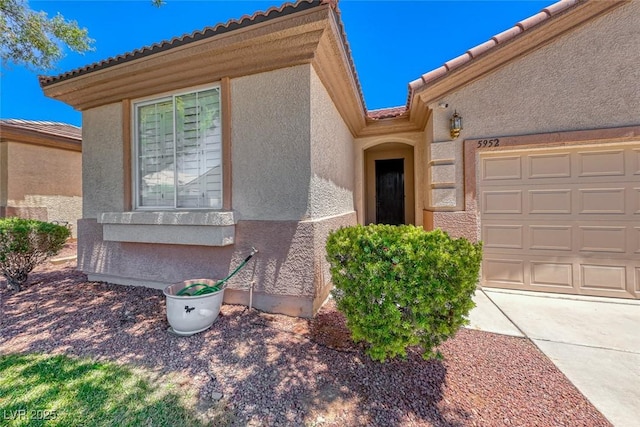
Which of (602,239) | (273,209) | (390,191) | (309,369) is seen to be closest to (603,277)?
(602,239)

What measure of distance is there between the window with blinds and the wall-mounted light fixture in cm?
471

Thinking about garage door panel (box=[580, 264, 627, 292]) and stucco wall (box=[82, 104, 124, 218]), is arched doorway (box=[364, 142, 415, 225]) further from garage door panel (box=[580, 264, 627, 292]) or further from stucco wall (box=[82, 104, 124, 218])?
stucco wall (box=[82, 104, 124, 218])

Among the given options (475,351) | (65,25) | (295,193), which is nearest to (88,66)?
(65,25)

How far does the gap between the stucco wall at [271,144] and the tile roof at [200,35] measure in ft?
2.32

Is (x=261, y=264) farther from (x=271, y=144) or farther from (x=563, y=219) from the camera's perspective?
(x=563, y=219)

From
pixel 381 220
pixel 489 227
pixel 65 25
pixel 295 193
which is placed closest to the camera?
pixel 295 193

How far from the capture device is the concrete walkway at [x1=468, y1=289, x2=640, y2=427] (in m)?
2.51

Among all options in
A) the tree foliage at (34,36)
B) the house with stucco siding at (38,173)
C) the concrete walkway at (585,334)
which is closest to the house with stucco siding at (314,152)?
the concrete walkway at (585,334)

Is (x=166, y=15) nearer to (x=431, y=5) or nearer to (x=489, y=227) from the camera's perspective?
(x=431, y=5)

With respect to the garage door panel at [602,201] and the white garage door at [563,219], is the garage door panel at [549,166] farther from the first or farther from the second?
the garage door panel at [602,201]

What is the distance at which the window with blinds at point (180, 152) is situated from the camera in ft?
15.3

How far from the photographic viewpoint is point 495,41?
4914 mm

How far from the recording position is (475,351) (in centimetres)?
321

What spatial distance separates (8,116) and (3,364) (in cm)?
1252
